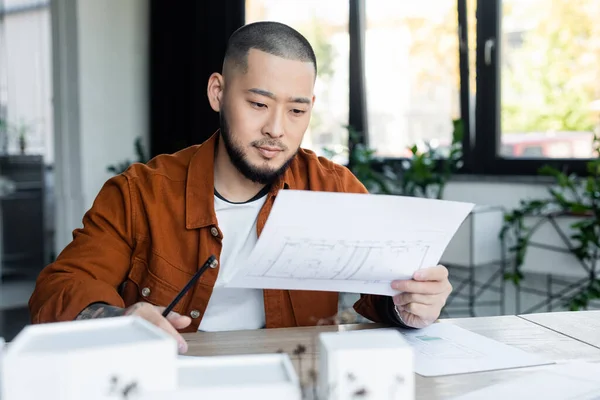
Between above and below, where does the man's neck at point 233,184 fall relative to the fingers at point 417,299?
above

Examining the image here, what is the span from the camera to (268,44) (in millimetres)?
1583

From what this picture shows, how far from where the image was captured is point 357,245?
3.66 ft

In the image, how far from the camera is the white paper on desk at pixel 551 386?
967mm

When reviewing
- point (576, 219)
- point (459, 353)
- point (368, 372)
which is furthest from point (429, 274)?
point (576, 219)

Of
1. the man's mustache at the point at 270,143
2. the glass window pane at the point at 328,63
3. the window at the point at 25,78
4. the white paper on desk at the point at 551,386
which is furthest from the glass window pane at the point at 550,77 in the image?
the window at the point at 25,78

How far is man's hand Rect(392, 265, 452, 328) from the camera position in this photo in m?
1.26

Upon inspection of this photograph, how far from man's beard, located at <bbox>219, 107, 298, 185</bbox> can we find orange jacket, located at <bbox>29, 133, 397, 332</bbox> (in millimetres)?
52

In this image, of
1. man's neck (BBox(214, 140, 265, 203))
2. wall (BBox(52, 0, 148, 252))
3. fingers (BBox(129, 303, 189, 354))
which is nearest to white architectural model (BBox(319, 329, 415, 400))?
fingers (BBox(129, 303, 189, 354))

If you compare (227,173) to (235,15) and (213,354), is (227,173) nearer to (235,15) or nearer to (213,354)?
(213,354)

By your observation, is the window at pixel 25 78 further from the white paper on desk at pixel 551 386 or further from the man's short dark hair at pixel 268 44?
the white paper on desk at pixel 551 386

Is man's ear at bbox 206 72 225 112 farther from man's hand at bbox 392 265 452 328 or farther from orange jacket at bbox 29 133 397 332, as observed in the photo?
man's hand at bbox 392 265 452 328

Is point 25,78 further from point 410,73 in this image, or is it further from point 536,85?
point 536,85

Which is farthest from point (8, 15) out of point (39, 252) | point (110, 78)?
point (39, 252)

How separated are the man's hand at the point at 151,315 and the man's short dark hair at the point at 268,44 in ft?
2.11
